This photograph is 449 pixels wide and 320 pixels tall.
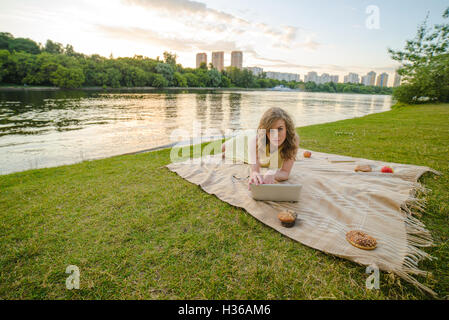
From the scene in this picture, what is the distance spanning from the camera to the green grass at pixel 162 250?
201 centimetres

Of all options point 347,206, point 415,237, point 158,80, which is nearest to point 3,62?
point 158,80

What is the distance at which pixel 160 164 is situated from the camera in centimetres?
564

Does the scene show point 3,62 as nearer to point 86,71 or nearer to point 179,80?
point 86,71

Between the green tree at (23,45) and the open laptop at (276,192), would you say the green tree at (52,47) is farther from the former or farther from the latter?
the open laptop at (276,192)

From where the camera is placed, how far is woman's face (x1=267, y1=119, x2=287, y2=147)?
3.79 m

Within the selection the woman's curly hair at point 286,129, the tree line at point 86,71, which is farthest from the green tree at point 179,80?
the woman's curly hair at point 286,129

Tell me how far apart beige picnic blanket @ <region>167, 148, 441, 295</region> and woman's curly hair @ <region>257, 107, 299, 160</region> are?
596mm

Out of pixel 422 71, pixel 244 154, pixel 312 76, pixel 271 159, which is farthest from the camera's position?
pixel 312 76

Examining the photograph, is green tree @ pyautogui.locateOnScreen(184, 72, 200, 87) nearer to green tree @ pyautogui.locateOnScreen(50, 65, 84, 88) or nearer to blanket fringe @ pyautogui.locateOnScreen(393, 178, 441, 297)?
green tree @ pyautogui.locateOnScreen(50, 65, 84, 88)

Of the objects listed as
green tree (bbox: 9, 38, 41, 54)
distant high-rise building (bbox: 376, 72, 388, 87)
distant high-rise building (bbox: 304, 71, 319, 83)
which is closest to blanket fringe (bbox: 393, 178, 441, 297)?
green tree (bbox: 9, 38, 41, 54)

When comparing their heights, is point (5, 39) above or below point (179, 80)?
above

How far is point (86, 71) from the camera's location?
58.5m

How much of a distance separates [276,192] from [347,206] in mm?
1070
